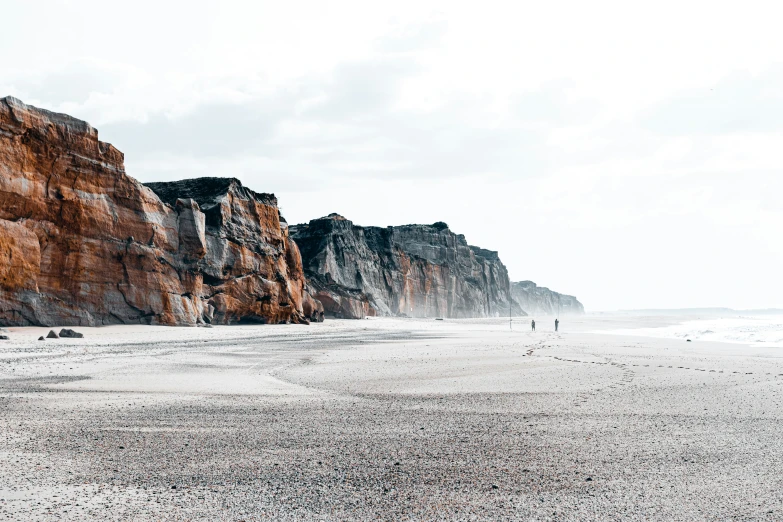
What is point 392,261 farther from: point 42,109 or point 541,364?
point 541,364

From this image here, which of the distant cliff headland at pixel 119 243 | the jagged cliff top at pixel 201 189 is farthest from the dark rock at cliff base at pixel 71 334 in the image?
the jagged cliff top at pixel 201 189

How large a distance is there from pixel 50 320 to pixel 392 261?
256 feet

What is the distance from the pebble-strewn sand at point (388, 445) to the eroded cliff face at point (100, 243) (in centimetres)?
1575

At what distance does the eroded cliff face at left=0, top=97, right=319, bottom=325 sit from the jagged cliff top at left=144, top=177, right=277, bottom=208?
11.5 inches

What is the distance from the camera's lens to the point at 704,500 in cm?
448

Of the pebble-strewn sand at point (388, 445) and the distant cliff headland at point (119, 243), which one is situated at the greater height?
the distant cliff headland at point (119, 243)

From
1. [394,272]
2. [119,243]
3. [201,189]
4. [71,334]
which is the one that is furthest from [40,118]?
[394,272]

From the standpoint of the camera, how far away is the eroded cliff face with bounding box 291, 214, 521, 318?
227ft

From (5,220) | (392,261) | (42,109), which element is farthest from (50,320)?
(392,261)

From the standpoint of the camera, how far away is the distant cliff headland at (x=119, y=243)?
26.2m

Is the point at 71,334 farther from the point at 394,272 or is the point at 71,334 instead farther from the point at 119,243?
the point at 394,272

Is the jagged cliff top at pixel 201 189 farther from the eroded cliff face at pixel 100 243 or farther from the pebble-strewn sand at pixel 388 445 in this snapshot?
the pebble-strewn sand at pixel 388 445

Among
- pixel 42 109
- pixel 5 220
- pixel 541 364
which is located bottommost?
pixel 541 364

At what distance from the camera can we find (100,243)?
98.6 ft
